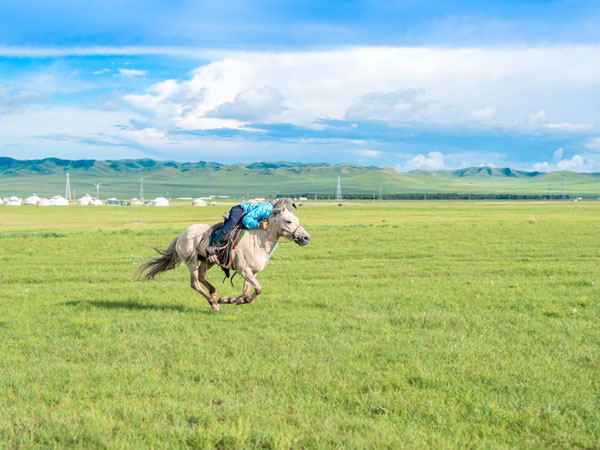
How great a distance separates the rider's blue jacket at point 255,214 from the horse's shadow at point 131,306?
7.75 feet

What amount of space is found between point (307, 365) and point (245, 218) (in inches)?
181

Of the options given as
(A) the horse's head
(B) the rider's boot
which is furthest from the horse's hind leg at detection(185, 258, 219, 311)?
(A) the horse's head

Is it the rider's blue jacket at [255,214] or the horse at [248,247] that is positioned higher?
the rider's blue jacket at [255,214]

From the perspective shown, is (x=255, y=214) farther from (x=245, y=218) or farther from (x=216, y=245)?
(x=216, y=245)

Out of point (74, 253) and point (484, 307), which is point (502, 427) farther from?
point (74, 253)

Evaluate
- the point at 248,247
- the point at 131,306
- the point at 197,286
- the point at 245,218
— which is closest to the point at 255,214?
the point at 245,218

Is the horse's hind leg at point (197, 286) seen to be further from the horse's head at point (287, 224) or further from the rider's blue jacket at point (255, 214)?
the horse's head at point (287, 224)

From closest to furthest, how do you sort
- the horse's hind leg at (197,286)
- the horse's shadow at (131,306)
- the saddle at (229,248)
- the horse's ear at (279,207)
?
the horse's ear at (279,207), the saddle at (229,248), the horse's hind leg at (197,286), the horse's shadow at (131,306)

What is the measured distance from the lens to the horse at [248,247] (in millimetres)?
11555

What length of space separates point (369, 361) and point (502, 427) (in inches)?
103

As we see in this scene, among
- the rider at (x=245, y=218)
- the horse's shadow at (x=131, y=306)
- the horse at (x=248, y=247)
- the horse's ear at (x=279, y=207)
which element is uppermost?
the horse's ear at (x=279, y=207)

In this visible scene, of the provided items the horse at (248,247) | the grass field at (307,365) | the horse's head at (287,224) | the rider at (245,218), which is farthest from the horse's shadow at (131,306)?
the horse's head at (287,224)

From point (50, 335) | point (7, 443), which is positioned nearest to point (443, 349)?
point (7, 443)

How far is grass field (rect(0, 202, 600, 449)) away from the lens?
20.1 feet
